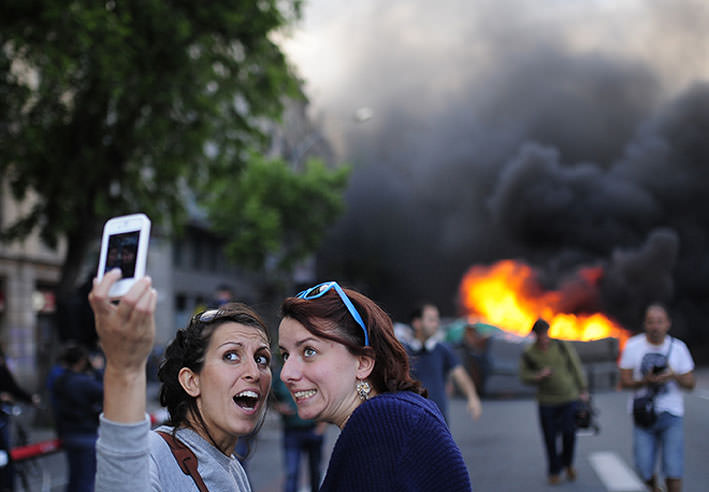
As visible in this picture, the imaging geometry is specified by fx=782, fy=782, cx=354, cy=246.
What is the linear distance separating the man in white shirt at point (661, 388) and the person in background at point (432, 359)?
1643 mm

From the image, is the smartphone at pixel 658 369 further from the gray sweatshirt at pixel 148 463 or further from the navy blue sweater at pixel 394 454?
the navy blue sweater at pixel 394 454

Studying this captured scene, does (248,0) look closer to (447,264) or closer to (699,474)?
(699,474)

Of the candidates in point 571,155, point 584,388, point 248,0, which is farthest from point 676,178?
point 584,388

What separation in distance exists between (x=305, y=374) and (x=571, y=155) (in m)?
39.8

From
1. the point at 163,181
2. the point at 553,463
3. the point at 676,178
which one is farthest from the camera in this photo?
the point at 676,178

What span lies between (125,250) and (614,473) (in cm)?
829

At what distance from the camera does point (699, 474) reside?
27.5ft

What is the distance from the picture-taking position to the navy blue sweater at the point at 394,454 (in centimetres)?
168

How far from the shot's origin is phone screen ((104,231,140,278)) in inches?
52.7

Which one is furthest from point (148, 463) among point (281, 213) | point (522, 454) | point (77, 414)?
point (281, 213)

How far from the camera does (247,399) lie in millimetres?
2201

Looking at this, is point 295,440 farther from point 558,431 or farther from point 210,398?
point 210,398

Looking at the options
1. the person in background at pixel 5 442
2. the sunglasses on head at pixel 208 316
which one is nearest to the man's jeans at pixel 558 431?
the person in background at pixel 5 442

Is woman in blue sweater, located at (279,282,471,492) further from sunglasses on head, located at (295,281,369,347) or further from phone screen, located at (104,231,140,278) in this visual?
phone screen, located at (104,231,140,278)
